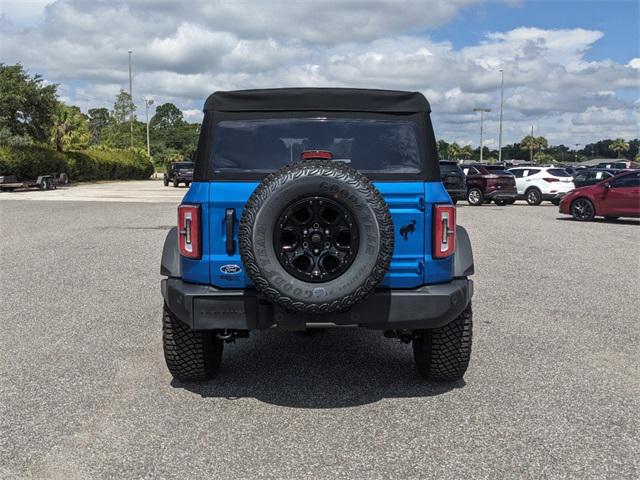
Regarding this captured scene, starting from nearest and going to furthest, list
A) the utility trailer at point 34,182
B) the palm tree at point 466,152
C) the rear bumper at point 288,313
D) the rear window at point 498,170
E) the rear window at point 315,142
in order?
the rear bumper at point 288,313 → the rear window at point 315,142 → the rear window at point 498,170 → the utility trailer at point 34,182 → the palm tree at point 466,152

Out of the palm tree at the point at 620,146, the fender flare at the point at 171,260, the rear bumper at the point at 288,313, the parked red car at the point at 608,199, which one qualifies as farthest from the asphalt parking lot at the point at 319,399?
the palm tree at the point at 620,146

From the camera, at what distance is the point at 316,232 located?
3.95 m

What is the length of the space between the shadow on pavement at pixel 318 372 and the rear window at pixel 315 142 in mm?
1489

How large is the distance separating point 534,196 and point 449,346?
23874 mm

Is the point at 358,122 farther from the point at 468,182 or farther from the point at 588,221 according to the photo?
the point at 468,182

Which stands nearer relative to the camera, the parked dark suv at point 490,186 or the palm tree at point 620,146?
the parked dark suv at point 490,186

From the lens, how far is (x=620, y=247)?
1307 cm

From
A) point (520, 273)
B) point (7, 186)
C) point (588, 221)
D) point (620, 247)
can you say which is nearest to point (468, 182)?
point (588, 221)

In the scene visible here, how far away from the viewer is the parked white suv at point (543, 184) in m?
26.7

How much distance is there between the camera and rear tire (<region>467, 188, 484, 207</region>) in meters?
26.1

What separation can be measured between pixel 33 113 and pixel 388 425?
38098mm

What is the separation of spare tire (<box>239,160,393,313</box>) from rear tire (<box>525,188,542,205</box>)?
24.5 metres

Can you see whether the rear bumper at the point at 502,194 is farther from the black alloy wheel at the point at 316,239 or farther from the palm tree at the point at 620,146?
the palm tree at the point at 620,146

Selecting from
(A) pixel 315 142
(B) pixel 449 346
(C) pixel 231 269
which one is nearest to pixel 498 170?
(B) pixel 449 346
